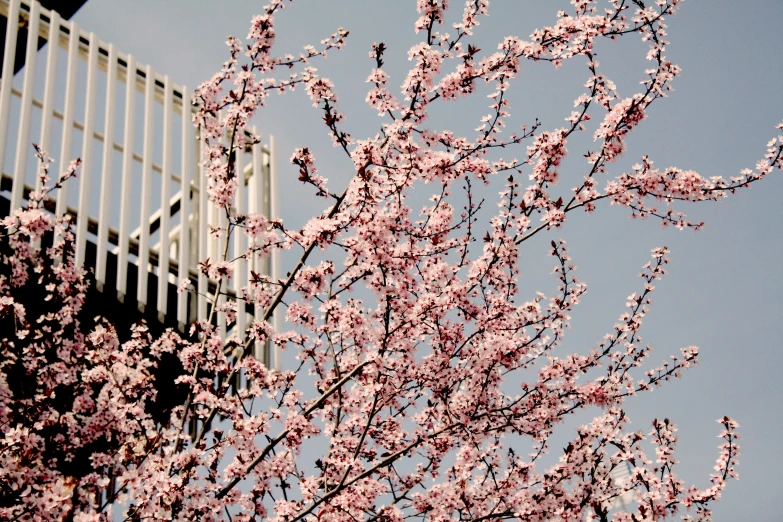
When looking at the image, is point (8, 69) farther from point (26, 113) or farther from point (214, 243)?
point (214, 243)

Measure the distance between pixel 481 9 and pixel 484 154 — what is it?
1.08 meters

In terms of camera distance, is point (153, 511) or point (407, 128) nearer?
point (153, 511)

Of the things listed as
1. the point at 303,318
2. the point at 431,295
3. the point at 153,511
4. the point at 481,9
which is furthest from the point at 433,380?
the point at 481,9

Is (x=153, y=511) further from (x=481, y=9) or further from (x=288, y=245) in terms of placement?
(x=481, y=9)

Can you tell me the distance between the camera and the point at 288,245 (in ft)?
17.9

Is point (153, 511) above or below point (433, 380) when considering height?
below

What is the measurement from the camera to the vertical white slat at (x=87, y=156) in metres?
11.4

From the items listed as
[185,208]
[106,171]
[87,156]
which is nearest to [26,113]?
[87,156]

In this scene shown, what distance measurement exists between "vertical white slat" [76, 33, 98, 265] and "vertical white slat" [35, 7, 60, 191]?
49 centimetres

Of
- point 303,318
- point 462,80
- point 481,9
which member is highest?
point 481,9

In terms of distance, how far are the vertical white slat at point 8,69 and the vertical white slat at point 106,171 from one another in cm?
158

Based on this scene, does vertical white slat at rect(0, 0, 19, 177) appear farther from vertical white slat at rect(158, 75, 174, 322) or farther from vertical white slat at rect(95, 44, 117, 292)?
vertical white slat at rect(158, 75, 174, 322)

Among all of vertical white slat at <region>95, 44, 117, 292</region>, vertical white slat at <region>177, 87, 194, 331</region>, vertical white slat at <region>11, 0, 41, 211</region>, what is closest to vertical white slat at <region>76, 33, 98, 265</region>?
vertical white slat at <region>95, 44, 117, 292</region>

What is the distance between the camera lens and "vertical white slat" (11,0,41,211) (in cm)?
1070
